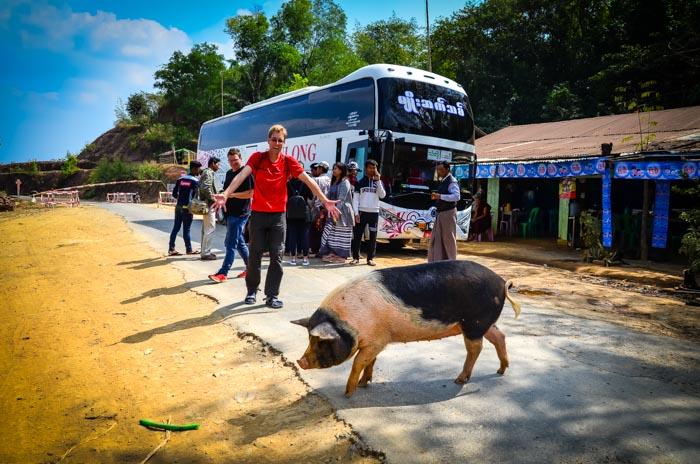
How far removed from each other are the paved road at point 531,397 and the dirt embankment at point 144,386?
0.25m

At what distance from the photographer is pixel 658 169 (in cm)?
918

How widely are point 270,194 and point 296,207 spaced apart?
2821mm

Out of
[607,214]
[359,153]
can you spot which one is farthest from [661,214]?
[359,153]

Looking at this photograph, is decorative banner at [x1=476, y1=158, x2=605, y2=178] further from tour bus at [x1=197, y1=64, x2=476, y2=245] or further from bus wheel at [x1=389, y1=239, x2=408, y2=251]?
bus wheel at [x1=389, y1=239, x2=408, y2=251]

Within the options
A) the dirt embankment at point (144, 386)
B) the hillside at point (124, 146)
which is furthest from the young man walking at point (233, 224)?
the hillside at point (124, 146)

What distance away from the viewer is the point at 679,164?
8883 mm

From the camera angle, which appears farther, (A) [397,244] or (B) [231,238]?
(A) [397,244]

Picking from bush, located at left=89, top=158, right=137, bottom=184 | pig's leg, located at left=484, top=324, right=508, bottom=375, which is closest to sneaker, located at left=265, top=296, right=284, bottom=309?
pig's leg, located at left=484, top=324, right=508, bottom=375

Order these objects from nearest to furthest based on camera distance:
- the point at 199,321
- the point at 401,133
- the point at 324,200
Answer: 1. the point at 324,200
2. the point at 199,321
3. the point at 401,133

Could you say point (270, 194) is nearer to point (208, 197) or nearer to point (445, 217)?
point (445, 217)

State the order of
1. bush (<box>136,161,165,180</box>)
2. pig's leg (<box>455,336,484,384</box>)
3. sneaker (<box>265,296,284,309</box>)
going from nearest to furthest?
pig's leg (<box>455,336,484,384</box>), sneaker (<box>265,296,284,309</box>), bush (<box>136,161,165,180</box>)

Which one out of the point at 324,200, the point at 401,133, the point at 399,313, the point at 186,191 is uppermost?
the point at 401,133

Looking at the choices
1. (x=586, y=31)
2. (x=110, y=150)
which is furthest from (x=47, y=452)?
(x=110, y=150)

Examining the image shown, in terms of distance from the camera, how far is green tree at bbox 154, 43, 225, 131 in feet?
140
